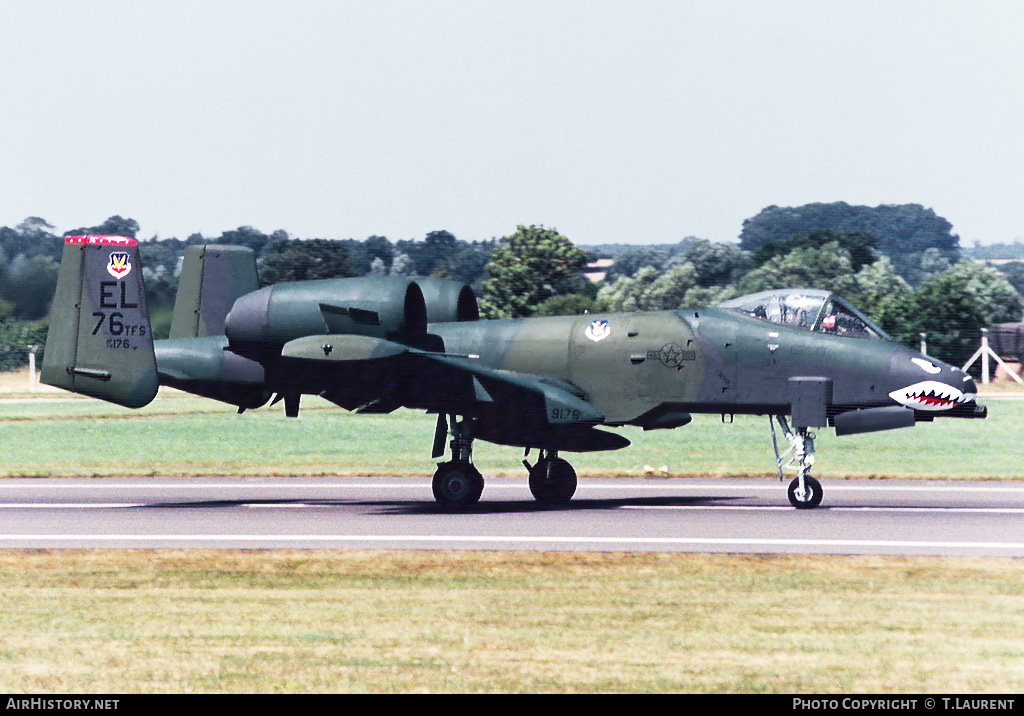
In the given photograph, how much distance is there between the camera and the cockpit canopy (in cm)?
2002

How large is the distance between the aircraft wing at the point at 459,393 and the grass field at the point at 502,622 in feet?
14.7

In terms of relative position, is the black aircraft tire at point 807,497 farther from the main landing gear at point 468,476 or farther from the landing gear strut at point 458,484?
the landing gear strut at point 458,484

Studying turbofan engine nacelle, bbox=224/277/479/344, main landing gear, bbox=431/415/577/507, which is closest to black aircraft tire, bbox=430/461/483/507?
main landing gear, bbox=431/415/577/507

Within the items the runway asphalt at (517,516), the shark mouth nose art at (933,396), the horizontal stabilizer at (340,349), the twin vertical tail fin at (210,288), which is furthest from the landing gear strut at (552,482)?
the twin vertical tail fin at (210,288)

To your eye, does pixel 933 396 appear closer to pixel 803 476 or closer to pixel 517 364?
pixel 803 476

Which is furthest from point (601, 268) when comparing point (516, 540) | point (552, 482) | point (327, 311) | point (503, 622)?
point (503, 622)

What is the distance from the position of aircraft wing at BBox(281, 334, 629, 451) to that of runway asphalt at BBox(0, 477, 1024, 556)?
3.77ft

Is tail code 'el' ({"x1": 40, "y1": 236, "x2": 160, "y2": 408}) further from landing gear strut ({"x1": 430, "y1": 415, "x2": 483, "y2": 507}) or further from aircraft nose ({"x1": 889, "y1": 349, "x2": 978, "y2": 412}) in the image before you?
aircraft nose ({"x1": 889, "y1": 349, "x2": 978, "y2": 412})

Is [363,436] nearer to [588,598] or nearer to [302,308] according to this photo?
[302,308]

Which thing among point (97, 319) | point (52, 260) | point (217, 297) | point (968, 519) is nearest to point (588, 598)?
→ point (968, 519)

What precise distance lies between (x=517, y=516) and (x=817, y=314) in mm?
5320

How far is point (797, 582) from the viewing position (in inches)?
516

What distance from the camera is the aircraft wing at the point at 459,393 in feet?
63.1

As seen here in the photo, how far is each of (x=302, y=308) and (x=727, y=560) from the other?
25.3 feet
